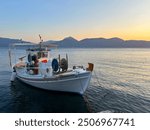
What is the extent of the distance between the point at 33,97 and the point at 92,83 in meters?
10.8

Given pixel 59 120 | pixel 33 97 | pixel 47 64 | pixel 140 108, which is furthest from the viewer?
pixel 47 64

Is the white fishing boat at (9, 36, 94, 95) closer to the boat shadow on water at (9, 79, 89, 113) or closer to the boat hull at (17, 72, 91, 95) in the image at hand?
the boat hull at (17, 72, 91, 95)

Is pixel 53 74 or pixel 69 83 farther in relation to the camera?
pixel 53 74

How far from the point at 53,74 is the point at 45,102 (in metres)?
4.16

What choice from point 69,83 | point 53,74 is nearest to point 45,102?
point 69,83

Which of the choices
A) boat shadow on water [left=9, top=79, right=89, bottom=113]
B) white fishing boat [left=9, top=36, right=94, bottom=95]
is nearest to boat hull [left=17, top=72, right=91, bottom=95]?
white fishing boat [left=9, top=36, right=94, bottom=95]

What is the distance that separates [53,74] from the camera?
81.6ft

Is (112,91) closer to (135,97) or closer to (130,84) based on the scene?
(135,97)

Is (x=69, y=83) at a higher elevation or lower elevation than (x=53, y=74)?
lower

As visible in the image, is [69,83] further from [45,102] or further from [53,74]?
[45,102]

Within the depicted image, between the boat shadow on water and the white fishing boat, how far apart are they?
78 centimetres

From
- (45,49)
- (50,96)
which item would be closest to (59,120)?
(50,96)

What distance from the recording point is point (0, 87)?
29578 millimetres

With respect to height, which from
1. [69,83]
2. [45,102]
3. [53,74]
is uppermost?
[53,74]
